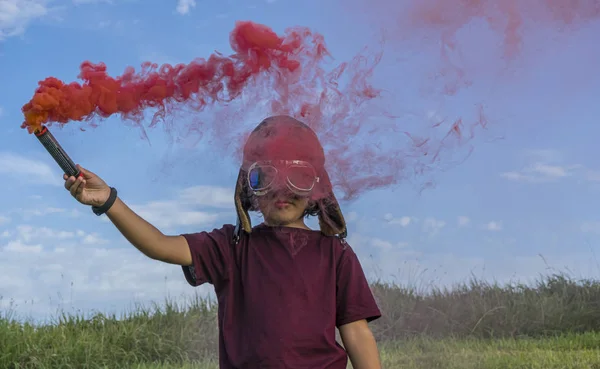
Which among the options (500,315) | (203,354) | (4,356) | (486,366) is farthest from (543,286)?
(4,356)

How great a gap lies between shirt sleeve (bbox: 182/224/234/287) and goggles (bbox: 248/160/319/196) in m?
0.29

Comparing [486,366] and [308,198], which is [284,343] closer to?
[308,198]

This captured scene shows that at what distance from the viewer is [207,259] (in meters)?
3.03

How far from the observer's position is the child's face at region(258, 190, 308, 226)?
3084 mm

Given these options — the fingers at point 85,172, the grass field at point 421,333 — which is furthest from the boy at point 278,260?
the grass field at point 421,333

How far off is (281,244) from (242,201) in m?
0.29

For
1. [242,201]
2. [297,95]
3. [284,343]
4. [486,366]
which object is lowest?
[486,366]

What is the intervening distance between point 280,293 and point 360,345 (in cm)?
48

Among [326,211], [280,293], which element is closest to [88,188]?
[280,293]

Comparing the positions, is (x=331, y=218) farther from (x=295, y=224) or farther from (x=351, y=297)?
(x=351, y=297)

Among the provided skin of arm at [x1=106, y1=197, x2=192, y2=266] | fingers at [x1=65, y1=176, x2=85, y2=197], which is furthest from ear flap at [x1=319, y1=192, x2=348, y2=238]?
fingers at [x1=65, y1=176, x2=85, y2=197]

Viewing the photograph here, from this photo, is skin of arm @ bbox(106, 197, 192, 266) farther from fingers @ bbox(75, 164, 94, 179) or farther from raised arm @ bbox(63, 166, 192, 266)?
fingers @ bbox(75, 164, 94, 179)

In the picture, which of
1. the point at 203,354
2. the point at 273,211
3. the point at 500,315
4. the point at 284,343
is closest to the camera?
the point at 284,343

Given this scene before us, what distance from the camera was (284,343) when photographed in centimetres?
288
